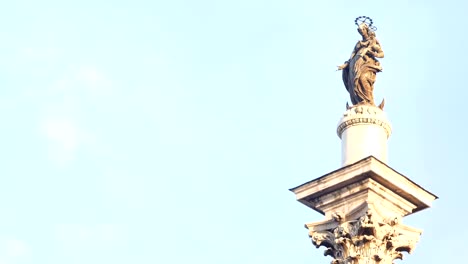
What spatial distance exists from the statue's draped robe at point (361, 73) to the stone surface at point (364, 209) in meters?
2.21

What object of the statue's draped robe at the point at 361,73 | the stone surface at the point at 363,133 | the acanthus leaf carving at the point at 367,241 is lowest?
the acanthus leaf carving at the point at 367,241

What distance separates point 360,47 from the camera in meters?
30.6

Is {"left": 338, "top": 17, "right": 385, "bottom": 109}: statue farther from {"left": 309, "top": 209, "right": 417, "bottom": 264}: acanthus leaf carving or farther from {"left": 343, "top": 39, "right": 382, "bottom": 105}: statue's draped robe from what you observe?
{"left": 309, "top": 209, "right": 417, "bottom": 264}: acanthus leaf carving

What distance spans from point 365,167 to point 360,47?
3670mm

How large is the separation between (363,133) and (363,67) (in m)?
1.65

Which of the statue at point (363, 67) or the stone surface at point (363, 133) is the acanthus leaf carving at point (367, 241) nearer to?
the stone surface at point (363, 133)

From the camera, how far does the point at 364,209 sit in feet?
91.8

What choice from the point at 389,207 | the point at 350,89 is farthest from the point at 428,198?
the point at 350,89

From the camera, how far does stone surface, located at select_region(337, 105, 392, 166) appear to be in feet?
95.3

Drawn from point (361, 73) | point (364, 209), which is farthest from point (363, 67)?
point (364, 209)

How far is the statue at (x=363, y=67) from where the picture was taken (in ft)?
98.2

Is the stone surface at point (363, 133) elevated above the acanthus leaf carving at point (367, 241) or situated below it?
above

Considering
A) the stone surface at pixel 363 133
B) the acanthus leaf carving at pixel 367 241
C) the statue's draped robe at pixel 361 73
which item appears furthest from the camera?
the statue's draped robe at pixel 361 73

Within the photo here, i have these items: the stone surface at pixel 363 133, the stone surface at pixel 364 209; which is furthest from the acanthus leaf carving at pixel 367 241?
the stone surface at pixel 363 133
